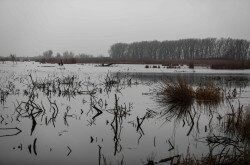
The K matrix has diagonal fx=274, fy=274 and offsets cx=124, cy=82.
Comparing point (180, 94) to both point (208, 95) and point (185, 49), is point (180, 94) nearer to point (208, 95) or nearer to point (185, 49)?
point (208, 95)

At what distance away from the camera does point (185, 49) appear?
259 feet

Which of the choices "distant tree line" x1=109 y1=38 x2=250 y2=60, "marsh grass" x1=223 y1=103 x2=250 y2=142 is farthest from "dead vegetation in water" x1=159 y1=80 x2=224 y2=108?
"distant tree line" x1=109 y1=38 x2=250 y2=60

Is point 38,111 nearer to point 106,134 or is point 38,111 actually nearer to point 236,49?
point 106,134

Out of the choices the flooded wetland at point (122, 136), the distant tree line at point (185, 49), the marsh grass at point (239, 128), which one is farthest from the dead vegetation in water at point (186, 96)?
the distant tree line at point (185, 49)

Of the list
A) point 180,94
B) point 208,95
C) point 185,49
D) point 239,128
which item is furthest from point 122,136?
point 185,49

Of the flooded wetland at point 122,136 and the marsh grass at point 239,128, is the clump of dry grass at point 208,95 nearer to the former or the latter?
the flooded wetland at point 122,136

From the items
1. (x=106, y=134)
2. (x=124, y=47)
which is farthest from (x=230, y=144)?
(x=124, y=47)

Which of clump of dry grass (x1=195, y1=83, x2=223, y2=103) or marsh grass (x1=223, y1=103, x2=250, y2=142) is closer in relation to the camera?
marsh grass (x1=223, y1=103, x2=250, y2=142)

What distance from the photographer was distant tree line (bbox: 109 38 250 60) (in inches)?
2746

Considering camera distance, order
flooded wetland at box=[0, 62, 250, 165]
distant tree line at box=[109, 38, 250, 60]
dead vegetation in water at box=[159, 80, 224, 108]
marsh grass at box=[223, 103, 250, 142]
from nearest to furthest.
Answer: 1. flooded wetland at box=[0, 62, 250, 165]
2. marsh grass at box=[223, 103, 250, 142]
3. dead vegetation in water at box=[159, 80, 224, 108]
4. distant tree line at box=[109, 38, 250, 60]

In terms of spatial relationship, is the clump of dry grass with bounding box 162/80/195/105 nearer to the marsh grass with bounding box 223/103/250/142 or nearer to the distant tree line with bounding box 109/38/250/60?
the marsh grass with bounding box 223/103/250/142

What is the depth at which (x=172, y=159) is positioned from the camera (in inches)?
125

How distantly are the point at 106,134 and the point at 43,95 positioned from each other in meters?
4.36

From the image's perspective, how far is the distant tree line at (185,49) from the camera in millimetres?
69738
